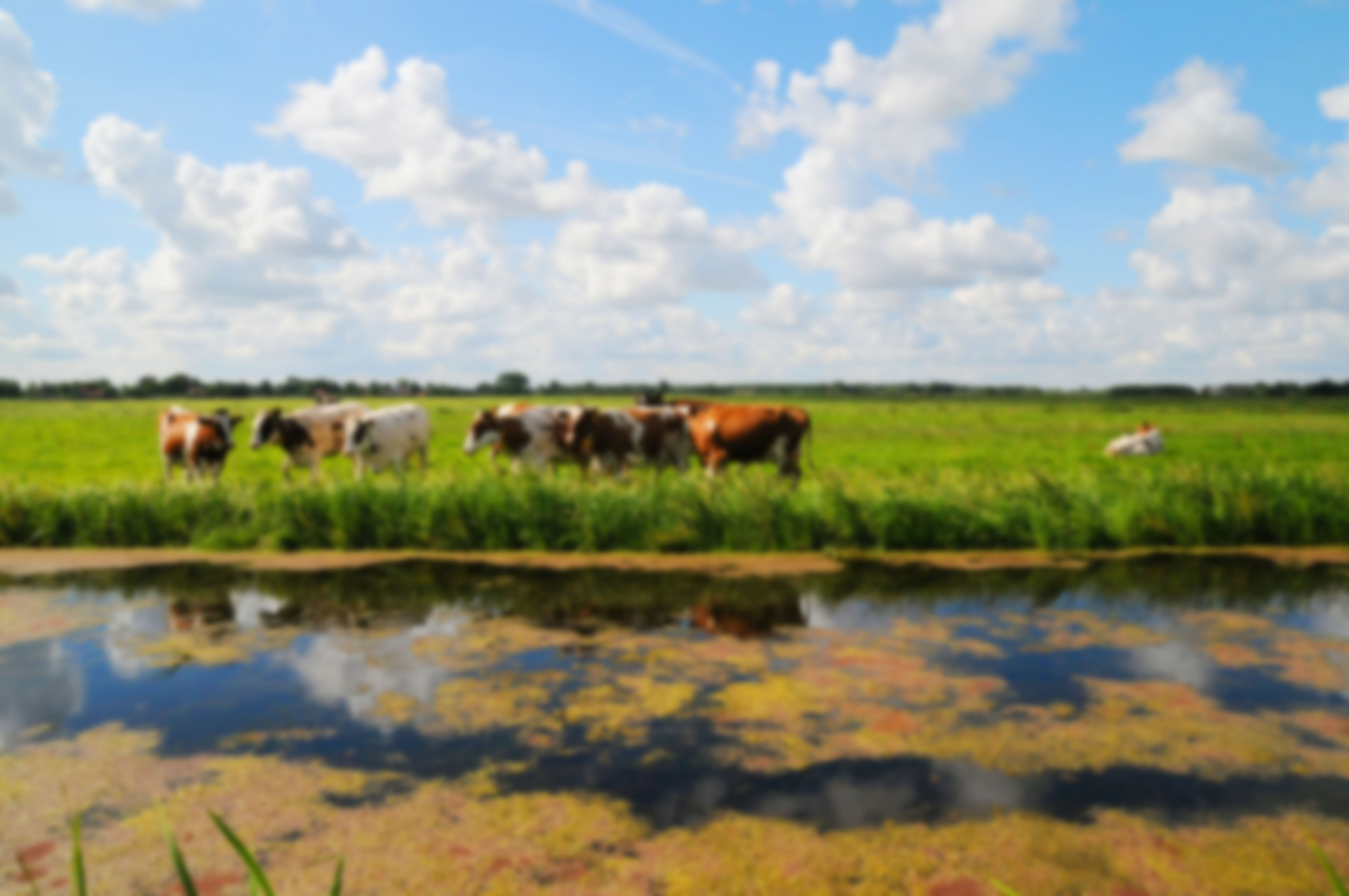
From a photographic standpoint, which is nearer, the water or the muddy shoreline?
the water

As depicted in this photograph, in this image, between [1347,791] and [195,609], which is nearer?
[1347,791]

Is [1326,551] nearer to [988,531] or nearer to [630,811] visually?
[988,531]

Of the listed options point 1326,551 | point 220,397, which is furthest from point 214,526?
point 220,397

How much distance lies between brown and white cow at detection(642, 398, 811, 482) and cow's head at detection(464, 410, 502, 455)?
3.61m

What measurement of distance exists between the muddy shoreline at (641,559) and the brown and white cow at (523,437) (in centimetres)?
491

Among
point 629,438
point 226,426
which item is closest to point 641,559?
point 629,438

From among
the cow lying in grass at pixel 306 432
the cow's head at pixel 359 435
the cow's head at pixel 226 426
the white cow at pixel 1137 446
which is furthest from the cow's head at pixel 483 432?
the white cow at pixel 1137 446

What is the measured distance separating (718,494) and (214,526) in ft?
21.8

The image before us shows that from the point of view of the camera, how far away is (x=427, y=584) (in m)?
8.99

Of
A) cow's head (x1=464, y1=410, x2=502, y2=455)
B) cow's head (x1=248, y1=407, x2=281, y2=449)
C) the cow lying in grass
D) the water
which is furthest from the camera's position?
the cow lying in grass

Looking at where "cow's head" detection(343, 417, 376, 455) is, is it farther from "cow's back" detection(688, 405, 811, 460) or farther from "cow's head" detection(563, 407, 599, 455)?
"cow's back" detection(688, 405, 811, 460)

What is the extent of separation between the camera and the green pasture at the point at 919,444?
18344 mm

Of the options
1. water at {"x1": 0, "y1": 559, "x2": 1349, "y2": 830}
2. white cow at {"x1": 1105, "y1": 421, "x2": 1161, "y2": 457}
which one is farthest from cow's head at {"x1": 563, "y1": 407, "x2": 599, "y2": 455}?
white cow at {"x1": 1105, "y1": 421, "x2": 1161, "y2": 457}

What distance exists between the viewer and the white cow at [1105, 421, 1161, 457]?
76.9ft
